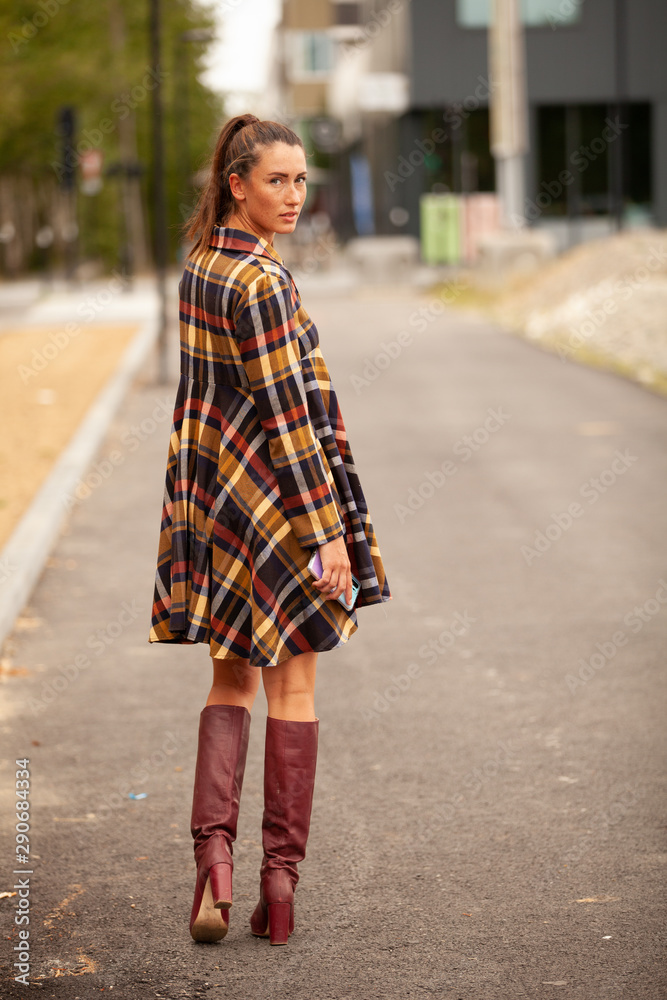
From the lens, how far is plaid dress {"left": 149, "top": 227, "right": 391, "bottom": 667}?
3.11 m

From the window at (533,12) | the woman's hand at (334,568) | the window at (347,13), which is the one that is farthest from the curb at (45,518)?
the window at (347,13)

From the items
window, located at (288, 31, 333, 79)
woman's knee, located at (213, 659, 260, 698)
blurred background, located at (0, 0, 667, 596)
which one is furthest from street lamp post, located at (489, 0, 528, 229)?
window, located at (288, 31, 333, 79)

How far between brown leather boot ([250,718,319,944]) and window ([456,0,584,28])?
129 ft

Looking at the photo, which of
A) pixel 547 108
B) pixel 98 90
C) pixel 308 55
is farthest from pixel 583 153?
pixel 308 55

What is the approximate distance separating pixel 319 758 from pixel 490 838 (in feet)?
2.86

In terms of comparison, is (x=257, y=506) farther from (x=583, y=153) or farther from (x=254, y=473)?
(x=583, y=153)

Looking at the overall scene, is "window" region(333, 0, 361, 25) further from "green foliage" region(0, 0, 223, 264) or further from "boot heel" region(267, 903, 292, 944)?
"boot heel" region(267, 903, 292, 944)

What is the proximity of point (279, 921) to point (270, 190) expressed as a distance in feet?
5.86

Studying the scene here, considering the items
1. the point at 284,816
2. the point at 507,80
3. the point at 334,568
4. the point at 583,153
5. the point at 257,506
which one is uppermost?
the point at 507,80

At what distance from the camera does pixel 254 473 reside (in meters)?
3.21

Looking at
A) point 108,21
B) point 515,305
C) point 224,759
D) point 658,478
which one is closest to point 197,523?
point 224,759

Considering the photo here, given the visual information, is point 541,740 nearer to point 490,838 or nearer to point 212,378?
point 490,838

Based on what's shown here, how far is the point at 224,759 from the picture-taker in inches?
132

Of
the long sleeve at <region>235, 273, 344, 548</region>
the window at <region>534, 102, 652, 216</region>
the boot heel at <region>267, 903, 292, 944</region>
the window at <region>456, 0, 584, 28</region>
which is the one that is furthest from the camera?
the window at <region>534, 102, 652, 216</region>
